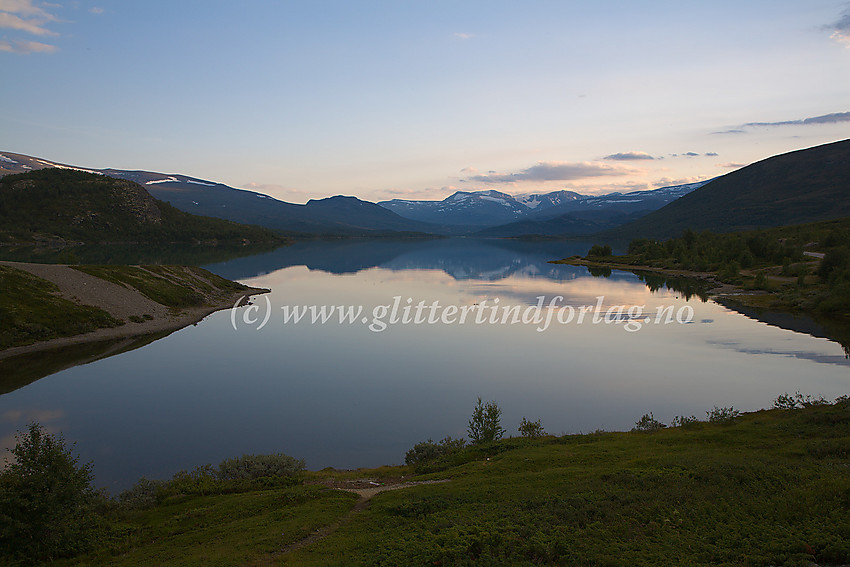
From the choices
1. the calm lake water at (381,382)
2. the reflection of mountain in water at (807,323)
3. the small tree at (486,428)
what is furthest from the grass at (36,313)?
the reflection of mountain in water at (807,323)

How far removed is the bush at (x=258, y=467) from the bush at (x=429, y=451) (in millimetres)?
3709

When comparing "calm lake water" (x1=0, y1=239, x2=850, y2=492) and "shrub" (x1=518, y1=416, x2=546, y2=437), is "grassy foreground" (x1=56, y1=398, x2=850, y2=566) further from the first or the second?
"calm lake water" (x1=0, y1=239, x2=850, y2=492)

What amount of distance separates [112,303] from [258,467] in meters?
34.4

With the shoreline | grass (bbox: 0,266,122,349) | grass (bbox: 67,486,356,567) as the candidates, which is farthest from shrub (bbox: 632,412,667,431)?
the shoreline

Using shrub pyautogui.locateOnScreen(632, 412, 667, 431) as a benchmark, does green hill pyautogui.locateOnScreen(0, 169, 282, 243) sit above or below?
above

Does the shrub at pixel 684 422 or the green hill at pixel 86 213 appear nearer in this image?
the shrub at pixel 684 422

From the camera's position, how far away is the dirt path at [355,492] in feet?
32.6

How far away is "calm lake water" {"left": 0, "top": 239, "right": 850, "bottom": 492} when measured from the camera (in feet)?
65.2

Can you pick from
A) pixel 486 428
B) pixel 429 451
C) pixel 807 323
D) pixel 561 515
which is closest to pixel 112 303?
pixel 429 451

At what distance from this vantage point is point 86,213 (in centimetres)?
14800

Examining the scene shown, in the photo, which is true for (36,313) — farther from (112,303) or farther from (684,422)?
(684,422)

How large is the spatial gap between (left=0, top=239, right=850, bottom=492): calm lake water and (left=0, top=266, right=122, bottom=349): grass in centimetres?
602

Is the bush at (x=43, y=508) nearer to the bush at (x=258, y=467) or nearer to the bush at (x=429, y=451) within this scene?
the bush at (x=258, y=467)

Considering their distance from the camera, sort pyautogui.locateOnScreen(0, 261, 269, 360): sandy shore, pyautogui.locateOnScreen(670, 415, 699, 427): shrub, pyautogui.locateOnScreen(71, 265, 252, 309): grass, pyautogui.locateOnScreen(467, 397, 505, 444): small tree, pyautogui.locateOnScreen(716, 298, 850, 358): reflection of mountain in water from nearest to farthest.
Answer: pyautogui.locateOnScreen(467, 397, 505, 444): small tree → pyautogui.locateOnScreen(670, 415, 699, 427): shrub → pyautogui.locateOnScreen(716, 298, 850, 358): reflection of mountain in water → pyautogui.locateOnScreen(0, 261, 269, 360): sandy shore → pyautogui.locateOnScreen(71, 265, 252, 309): grass
